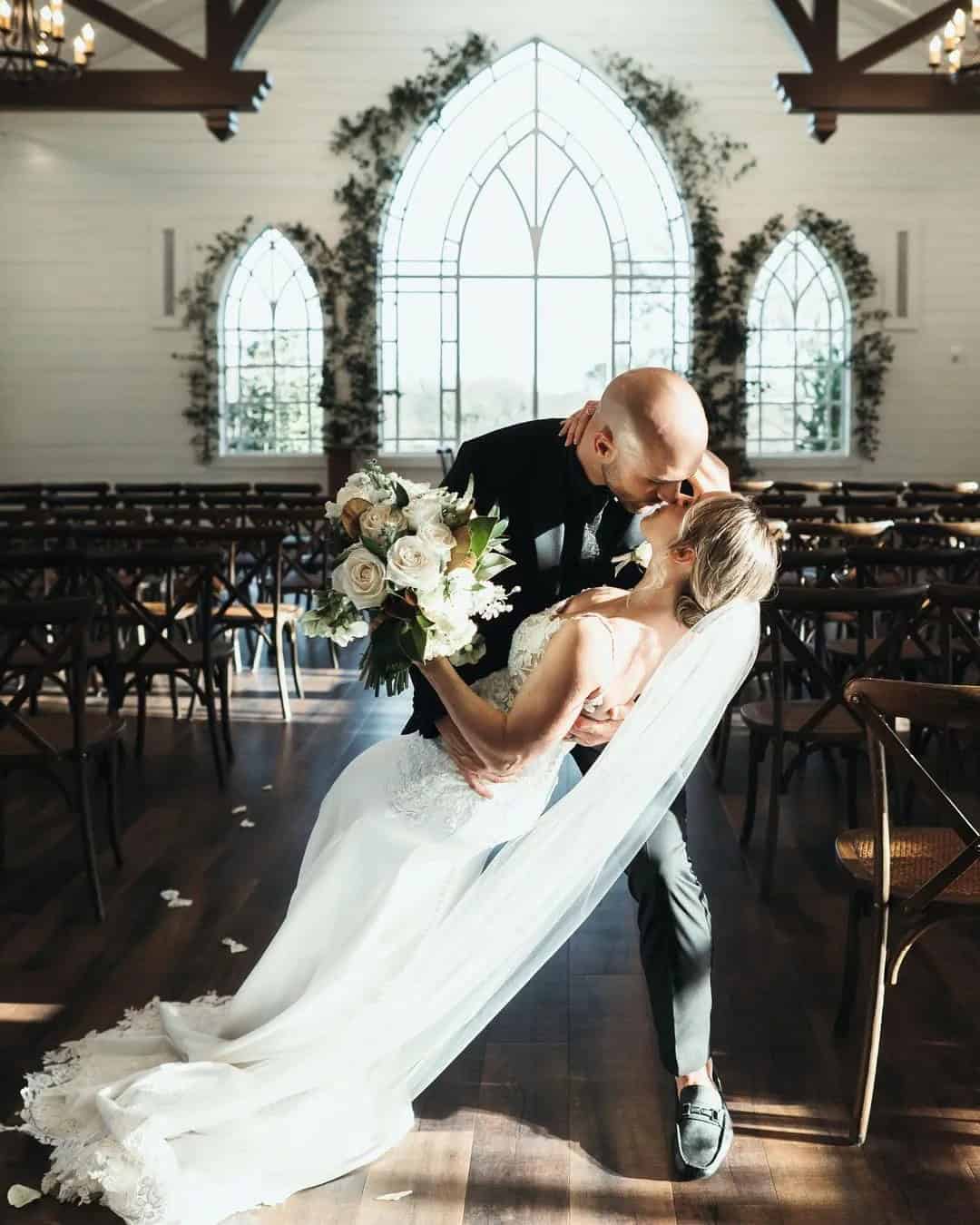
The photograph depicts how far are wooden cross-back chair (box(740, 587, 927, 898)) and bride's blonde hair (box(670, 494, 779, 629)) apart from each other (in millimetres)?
1451

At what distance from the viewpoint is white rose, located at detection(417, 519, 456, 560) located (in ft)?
7.36

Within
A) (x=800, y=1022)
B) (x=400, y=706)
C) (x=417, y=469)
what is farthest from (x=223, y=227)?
(x=800, y=1022)

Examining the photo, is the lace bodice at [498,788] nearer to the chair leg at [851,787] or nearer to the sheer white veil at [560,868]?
the sheer white veil at [560,868]

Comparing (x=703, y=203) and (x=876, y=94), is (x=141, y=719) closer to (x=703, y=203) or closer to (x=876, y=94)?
(x=876, y=94)

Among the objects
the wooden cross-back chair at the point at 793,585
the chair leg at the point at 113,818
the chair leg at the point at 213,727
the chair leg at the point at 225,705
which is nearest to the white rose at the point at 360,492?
the chair leg at the point at 113,818

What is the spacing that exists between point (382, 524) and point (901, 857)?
47.9 inches

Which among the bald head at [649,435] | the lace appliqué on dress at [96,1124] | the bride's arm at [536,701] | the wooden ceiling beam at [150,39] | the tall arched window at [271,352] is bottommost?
the lace appliqué on dress at [96,1124]

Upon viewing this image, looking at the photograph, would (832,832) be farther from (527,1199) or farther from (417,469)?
(417,469)

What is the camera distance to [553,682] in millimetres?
2248

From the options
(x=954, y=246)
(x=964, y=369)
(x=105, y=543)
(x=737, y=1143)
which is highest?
(x=954, y=246)

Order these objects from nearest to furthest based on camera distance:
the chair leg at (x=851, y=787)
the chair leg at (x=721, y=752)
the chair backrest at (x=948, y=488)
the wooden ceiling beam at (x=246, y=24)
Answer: the chair leg at (x=851, y=787)
the chair leg at (x=721, y=752)
the chair backrest at (x=948, y=488)
the wooden ceiling beam at (x=246, y=24)

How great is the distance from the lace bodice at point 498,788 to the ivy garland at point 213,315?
11278mm

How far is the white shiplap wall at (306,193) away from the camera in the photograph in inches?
530

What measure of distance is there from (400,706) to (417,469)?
7.46 metres
